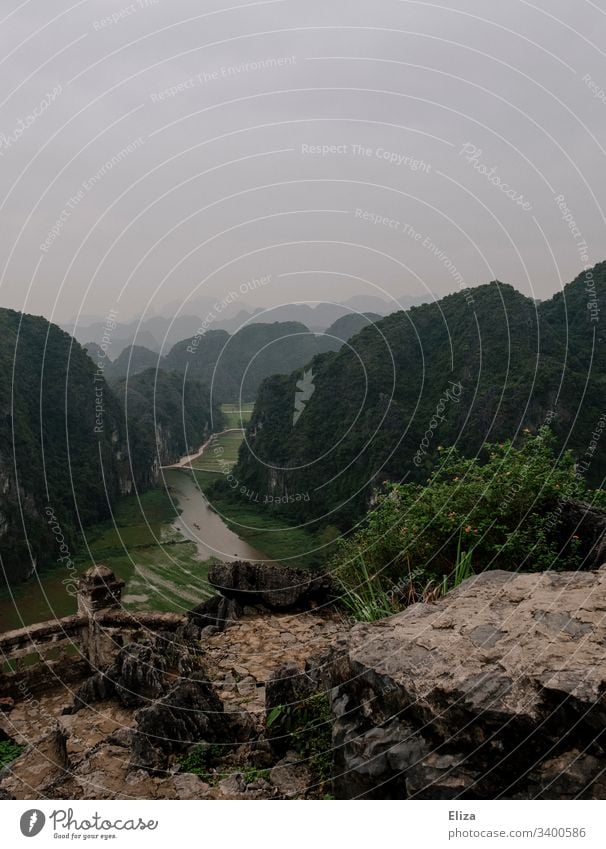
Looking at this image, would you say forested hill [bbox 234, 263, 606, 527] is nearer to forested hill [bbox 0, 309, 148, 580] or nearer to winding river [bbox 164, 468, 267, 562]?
winding river [bbox 164, 468, 267, 562]

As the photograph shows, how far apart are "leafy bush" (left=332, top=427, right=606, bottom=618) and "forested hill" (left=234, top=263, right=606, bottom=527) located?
136 feet

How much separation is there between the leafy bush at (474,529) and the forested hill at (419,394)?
136 ft

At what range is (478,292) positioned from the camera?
224ft

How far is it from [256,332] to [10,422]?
83.1 metres

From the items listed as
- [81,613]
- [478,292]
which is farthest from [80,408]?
[81,613]

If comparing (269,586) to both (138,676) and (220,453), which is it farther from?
(220,453)

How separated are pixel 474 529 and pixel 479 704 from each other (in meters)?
4.28

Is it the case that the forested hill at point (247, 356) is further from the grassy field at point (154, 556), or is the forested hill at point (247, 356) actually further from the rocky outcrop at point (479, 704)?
the rocky outcrop at point (479, 704)

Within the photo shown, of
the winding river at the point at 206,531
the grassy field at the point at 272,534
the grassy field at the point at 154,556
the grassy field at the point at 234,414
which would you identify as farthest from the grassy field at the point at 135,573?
the grassy field at the point at 234,414

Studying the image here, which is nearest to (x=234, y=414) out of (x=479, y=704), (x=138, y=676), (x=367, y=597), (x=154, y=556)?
(x=154, y=556)

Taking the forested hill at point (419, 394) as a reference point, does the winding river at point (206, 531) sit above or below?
below

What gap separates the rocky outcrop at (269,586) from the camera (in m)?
11.0

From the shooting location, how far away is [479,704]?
4699 mm

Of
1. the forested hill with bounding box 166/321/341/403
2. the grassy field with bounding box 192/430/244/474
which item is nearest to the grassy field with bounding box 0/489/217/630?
the grassy field with bounding box 192/430/244/474
